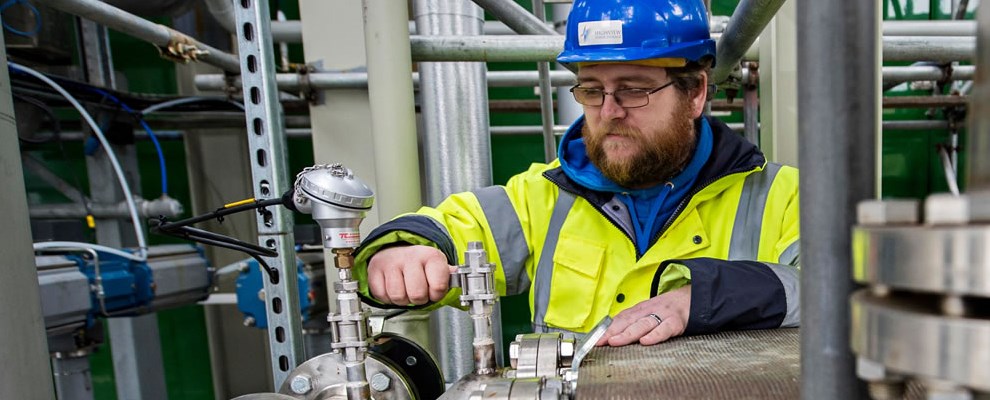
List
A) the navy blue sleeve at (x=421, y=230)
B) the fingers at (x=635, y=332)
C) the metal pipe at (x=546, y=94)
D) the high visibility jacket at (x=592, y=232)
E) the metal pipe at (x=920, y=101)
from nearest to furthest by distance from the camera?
the fingers at (x=635, y=332), the navy blue sleeve at (x=421, y=230), the high visibility jacket at (x=592, y=232), the metal pipe at (x=546, y=94), the metal pipe at (x=920, y=101)

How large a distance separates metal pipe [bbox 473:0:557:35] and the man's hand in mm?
590

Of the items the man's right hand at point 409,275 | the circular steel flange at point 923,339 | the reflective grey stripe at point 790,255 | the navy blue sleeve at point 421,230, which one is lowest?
the reflective grey stripe at point 790,255

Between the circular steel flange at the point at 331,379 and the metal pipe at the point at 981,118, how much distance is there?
587 millimetres

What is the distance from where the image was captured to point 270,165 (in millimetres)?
760

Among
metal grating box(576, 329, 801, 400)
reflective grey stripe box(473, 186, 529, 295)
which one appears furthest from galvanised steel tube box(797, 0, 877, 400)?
reflective grey stripe box(473, 186, 529, 295)

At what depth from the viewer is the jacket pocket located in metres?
0.89

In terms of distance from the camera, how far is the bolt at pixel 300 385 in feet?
2.02

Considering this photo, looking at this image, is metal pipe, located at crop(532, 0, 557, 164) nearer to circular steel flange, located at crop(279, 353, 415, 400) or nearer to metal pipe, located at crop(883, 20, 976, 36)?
circular steel flange, located at crop(279, 353, 415, 400)

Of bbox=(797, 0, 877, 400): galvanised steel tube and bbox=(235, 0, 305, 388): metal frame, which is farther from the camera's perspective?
bbox=(235, 0, 305, 388): metal frame

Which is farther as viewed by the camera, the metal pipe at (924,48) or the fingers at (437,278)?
the metal pipe at (924,48)

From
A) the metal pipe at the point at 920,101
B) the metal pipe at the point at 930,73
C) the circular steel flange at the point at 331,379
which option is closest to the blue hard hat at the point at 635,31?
the circular steel flange at the point at 331,379

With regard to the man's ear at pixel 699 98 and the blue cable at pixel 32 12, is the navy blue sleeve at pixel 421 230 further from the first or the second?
the blue cable at pixel 32 12

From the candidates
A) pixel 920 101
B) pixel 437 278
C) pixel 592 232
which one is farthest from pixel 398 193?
pixel 920 101

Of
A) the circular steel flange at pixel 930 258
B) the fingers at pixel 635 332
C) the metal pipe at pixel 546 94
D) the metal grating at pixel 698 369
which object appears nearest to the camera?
the circular steel flange at pixel 930 258
